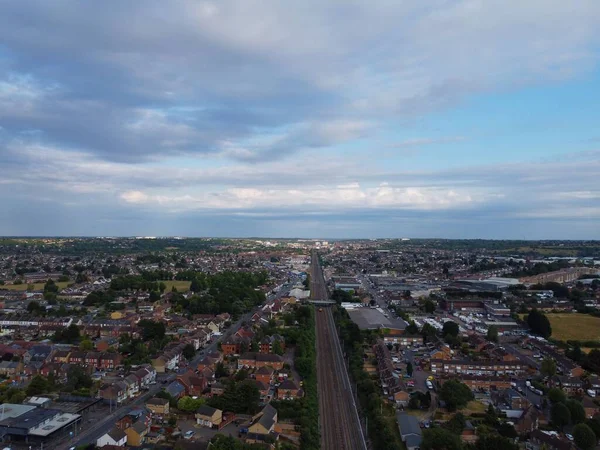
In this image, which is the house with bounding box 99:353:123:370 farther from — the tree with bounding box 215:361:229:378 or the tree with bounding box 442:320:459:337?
the tree with bounding box 442:320:459:337

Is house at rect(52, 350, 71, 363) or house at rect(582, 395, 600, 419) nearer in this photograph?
house at rect(582, 395, 600, 419)

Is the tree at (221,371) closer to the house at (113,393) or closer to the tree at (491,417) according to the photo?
the house at (113,393)

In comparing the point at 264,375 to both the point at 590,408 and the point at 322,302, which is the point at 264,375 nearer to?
the point at 590,408

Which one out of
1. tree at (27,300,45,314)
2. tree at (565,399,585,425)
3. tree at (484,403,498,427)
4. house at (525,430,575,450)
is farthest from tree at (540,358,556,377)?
tree at (27,300,45,314)

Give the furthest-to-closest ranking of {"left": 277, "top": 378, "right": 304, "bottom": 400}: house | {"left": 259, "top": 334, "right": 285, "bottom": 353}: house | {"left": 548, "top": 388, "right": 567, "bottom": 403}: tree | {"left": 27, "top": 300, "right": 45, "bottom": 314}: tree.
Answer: {"left": 27, "top": 300, "right": 45, "bottom": 314}: tree, {"left": 259, "top": 334, "right": 285, "bottom": 353}: house, {"left": 277, "top": 378, "right": 304, "bottom": 400}: house, {"left": 548, "top": 388, "right": 567, "bottom": 403}: tree

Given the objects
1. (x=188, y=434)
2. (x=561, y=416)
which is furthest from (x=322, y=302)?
(x=188, y=434)

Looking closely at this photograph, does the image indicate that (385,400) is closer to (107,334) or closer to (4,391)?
(4,391)
